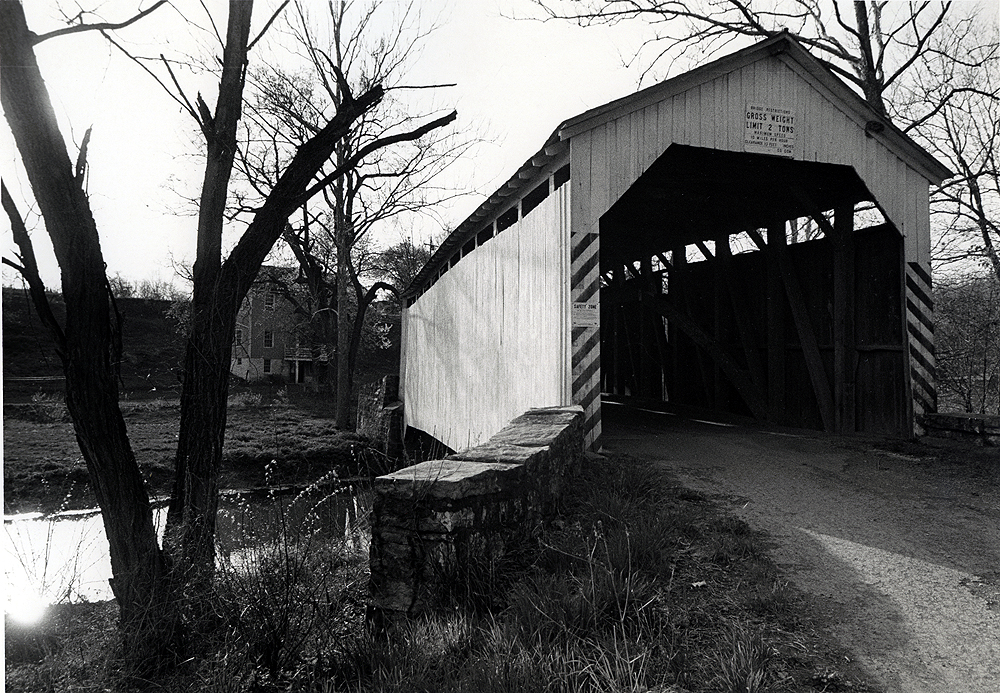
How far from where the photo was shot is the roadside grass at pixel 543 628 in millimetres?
2705

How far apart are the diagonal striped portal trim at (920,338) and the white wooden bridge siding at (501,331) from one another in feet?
13.4

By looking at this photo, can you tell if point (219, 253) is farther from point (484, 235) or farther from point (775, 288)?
point (775, 288)

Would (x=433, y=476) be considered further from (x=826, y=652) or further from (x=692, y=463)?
(x=692, y=463)

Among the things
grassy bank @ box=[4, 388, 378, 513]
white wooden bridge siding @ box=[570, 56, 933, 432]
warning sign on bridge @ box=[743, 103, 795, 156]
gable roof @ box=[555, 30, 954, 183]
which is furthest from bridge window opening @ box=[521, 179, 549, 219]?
grassy bank @ box=[4, 388, 378, 513]

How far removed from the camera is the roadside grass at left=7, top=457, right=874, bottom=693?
271 cm

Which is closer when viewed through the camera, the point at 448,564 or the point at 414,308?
the point at 448,564

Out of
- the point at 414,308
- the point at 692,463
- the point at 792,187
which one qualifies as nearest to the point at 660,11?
the point at 792,187

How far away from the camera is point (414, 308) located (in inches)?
664

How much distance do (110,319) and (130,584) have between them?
1530 mm

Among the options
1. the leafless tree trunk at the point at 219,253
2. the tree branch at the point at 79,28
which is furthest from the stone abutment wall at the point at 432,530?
the tree branch at the point at 79,28

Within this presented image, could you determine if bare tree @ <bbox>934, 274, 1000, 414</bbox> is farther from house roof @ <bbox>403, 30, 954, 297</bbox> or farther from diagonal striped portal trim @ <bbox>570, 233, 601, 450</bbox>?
diagonal striped portal trim @ <bbox>570, 233, 601, 450</bbox>

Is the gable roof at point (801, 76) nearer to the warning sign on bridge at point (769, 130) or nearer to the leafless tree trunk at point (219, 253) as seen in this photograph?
the warning sign on bridge at point (769, 130)

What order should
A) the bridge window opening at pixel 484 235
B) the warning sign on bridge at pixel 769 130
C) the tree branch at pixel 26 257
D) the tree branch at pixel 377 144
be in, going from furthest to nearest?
the bridge window opening at pixel 484 235 → the warning sign on bridge at pixel 769 130 → the tree branch at pixel 377 144 → the tree branch at pixel 26 257

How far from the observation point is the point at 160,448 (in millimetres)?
13680
